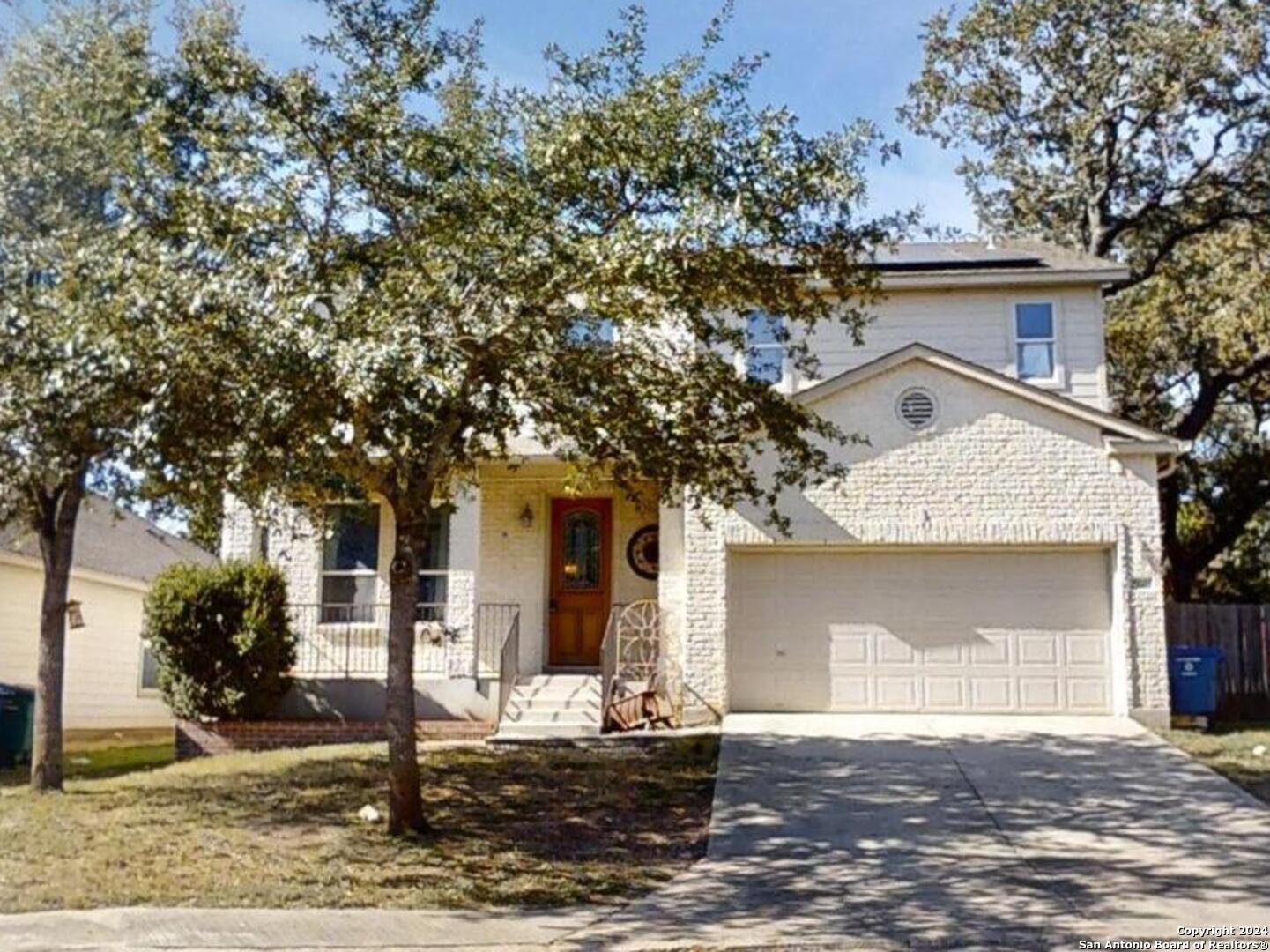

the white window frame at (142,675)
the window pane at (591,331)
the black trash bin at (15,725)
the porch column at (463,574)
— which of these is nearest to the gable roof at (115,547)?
the white window frame at (142,675)

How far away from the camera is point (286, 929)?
7.69 m

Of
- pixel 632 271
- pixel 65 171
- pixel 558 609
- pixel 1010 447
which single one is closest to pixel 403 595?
pixel 632 271

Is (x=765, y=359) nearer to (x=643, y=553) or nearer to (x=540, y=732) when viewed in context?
(x=643, y=553)

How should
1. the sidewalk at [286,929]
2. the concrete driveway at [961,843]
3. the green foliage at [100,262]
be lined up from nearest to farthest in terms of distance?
the sidewalk at [286,929]
the concrete driveway at [961,843]
the green foliage at [100,262]

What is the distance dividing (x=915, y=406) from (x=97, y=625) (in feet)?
48.0

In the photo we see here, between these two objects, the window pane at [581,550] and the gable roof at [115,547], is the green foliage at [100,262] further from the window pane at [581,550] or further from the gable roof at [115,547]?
the gable roof at [115,547]

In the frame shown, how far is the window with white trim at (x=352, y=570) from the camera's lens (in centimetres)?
1714

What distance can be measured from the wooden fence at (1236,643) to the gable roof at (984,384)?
323cm

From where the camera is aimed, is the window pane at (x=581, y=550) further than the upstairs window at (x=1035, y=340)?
No

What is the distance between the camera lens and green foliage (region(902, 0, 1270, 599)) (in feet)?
73.0

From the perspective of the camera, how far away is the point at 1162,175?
943 inches

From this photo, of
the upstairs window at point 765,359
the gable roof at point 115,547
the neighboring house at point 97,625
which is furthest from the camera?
the gable roof at point 115,547

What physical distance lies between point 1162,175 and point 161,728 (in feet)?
72.9

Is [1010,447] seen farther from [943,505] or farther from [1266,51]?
[1266,51]
